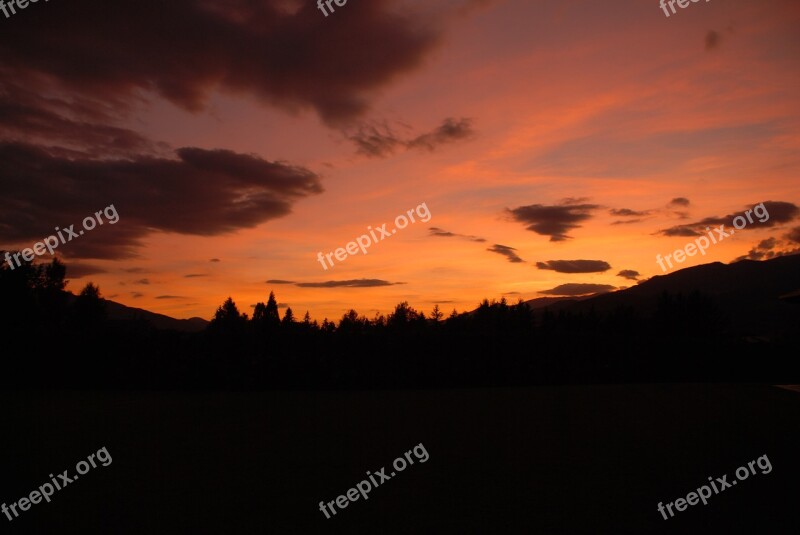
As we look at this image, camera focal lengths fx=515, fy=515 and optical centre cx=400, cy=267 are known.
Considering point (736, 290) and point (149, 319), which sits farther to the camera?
point (736, 290)

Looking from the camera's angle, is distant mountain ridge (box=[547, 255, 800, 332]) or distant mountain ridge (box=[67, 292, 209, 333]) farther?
distant mountain ridge (box=[547, 255, 800, 332])

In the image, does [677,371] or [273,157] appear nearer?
[273,157]

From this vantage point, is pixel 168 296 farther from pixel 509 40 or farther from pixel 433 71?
pixel 509 40

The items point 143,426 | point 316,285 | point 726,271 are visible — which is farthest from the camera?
point 726,271

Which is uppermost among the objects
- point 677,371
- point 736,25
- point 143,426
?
point 736,25

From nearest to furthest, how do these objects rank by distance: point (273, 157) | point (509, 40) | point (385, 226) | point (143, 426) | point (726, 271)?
point (143, 426) < point (509, 40) < point (385, 226) < point (273, 157) < point (726, 271)

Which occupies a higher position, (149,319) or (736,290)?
(149,319)

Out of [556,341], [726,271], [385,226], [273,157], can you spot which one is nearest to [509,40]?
[385,226]

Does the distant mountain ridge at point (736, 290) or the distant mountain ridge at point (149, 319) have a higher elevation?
the distant mountain ridge at point (149, 319)

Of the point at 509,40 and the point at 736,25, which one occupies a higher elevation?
the point at 509,40

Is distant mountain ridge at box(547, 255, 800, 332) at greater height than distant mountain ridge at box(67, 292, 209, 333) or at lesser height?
lesser

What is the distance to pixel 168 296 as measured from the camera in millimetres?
Result: 22359

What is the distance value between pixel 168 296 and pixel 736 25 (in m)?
21.6

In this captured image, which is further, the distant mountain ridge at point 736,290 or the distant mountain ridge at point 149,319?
the distant mountain ridge at point 736,290
